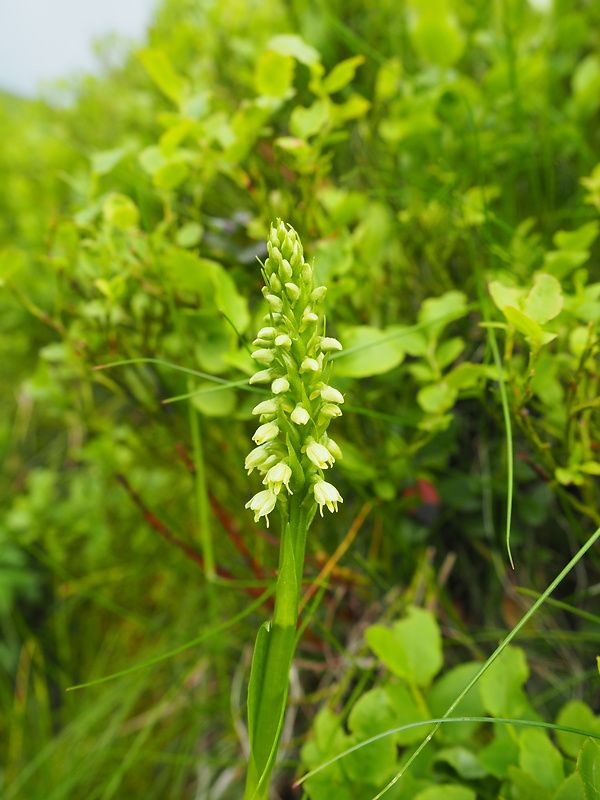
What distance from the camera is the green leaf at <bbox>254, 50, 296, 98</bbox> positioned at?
1009 millimetres

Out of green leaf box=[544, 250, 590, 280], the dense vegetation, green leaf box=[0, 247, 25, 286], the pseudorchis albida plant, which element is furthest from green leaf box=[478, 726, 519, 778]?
green leaf box=[0, 247, 25, 286]

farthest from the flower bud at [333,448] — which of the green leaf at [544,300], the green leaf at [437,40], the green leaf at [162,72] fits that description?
the green leaf at [437,40]

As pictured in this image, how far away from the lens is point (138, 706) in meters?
1.61

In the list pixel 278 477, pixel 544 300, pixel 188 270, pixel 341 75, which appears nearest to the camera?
pixel 278 477

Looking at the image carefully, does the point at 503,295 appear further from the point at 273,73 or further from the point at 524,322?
the point at 273,73

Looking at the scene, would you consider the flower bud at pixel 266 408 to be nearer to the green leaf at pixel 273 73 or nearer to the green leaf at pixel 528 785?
the green leaf at pixel 528 785

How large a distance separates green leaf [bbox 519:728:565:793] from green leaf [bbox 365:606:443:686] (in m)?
0.15

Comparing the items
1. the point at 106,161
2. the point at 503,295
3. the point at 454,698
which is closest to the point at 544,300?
the point at 503,295

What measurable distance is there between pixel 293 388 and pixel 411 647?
0.53 m

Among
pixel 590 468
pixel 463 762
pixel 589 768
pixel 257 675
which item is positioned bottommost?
pixel 463 762

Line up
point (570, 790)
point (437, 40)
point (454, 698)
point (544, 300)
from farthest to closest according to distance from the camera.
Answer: point (437, 40)
point (454, 698)
point (544, 300)
point (570, 790)

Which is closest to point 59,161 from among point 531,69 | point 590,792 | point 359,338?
point 531,69

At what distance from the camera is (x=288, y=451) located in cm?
56

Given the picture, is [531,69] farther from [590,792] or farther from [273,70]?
[590,792]
